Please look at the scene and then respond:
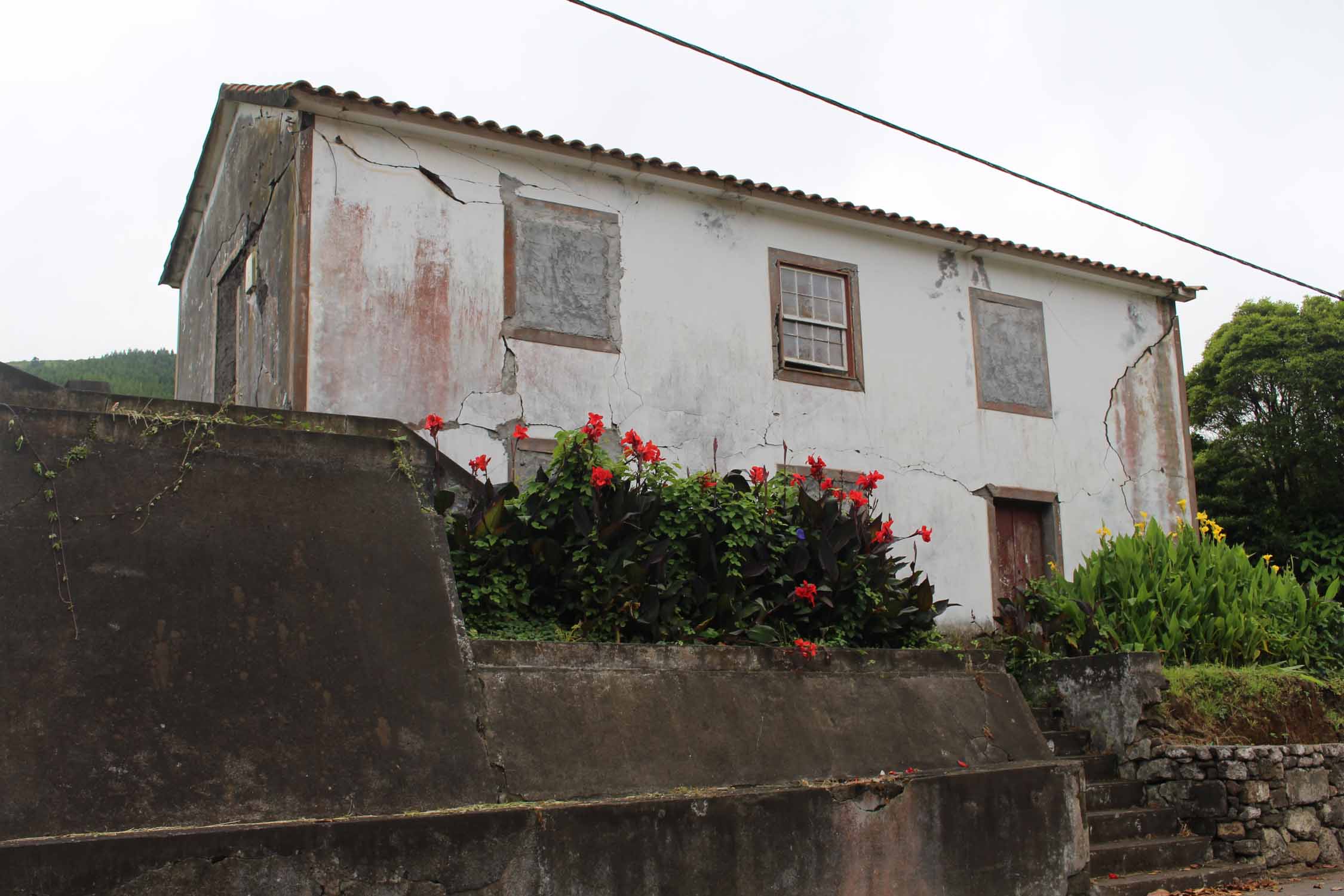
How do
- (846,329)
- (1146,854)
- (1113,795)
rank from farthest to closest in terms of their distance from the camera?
1. (846,329)
2. (1113,795)
3. (1146,854)

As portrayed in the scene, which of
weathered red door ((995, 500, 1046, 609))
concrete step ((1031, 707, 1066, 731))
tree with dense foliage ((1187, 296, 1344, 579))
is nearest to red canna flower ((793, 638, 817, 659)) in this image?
concrete step ((1031, 707, 1066, 731))

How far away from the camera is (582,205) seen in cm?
1091

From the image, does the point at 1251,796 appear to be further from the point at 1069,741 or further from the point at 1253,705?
the point at 1069,741

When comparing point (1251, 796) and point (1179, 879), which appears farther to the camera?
point (1251, 796)

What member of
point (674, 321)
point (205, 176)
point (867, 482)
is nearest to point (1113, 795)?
point (867, 482)

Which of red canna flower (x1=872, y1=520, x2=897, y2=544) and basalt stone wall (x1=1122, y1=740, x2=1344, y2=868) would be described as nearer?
red canna flower (x1=872, y1=520, x2=897, y2=544)

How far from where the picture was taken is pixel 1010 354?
13.2 meters

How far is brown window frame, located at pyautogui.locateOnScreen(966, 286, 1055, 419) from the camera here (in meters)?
12.9

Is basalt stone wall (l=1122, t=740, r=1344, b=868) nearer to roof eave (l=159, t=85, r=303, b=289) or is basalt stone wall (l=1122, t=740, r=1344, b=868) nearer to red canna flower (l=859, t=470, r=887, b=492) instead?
red canna flower (l=859, t=470, r=887, b=492)

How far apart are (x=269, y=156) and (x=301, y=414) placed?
224 inches

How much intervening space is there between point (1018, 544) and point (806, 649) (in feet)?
24.2

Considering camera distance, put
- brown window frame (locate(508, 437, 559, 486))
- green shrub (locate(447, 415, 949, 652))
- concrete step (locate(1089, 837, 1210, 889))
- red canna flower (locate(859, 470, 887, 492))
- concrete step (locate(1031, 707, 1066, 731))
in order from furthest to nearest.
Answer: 1. brown window frame (locate(508, 437, 559, 486))
2. concrete step (locate(1031, 707, 1066, 731))
3. red canna flower (locate(859, 470, 887, 492))
4. concrete step (locate(1089, 837, 1210, 889))
5. green shrub (locate(447, 415, 949, 652))

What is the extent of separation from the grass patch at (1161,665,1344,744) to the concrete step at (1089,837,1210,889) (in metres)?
0.79

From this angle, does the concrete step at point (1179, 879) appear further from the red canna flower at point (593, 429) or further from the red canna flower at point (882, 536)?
the red canna flower at point (593, 429)
